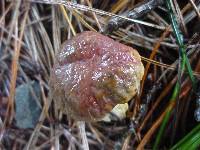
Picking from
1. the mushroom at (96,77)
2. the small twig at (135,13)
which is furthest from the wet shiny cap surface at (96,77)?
the small twig at (135,13)

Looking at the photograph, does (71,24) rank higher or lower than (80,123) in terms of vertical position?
higher

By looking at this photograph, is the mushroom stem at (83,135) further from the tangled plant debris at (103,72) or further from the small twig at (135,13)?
the small twig at (135,13)

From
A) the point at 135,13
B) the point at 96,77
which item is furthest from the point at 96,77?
the point at 135,13

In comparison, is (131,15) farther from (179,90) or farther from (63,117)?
(63,117)

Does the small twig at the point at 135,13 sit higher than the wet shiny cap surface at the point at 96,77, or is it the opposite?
the small twig at the point at 135,13

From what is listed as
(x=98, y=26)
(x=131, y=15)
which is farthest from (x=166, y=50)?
(x=98, y=26)

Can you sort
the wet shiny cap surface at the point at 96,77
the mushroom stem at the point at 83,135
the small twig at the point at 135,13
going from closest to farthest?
the wet shiny cap surface at the point at 96,77
the small twig at the point at 135,13
the mushroom stem at the point at 83,135

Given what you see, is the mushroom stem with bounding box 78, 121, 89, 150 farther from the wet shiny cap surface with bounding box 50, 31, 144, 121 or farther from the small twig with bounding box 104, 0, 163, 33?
the small twig with bounding box 104, 0, 163, 33

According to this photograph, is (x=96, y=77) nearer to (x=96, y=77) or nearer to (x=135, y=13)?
(x=96, y=77)

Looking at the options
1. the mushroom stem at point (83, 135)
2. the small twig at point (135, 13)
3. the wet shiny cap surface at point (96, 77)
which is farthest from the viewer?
the mushroom stem at point (83, 135)

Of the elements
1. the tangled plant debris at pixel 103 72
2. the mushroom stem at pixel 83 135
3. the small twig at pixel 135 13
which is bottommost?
the mushroom stem at pixel 83 135
